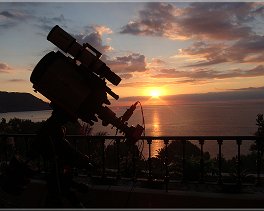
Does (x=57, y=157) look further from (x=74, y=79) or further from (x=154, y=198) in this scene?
(x=154, y=198)

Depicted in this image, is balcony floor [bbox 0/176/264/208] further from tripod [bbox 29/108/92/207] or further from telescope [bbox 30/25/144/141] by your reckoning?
telescope [bbox 30/25/144/141]

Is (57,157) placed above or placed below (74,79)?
below

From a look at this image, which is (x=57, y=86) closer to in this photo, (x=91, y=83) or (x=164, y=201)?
(x=91, y=83)

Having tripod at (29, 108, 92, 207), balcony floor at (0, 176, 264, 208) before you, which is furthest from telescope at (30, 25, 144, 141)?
balcony floor at (0, 176, 264, 208)

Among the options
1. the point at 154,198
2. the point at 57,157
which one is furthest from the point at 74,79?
the point at 154,198

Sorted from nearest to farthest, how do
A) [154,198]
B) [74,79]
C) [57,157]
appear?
1. [74,79]
2. [57,157]
3. [154,198]

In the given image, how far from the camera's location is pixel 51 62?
11.6 ft

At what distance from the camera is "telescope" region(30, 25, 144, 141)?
11.5 ft

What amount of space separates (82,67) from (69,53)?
24cm

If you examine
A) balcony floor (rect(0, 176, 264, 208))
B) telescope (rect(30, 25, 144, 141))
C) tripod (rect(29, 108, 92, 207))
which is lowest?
balcony floor (rect(0, 176, 264, 208))

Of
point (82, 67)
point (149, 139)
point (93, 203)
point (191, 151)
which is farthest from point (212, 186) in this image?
point (191, 151)

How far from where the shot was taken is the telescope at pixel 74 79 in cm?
350

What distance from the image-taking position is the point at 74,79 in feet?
11.5

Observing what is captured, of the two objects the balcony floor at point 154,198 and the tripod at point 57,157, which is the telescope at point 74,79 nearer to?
the tripod at point 57,157
